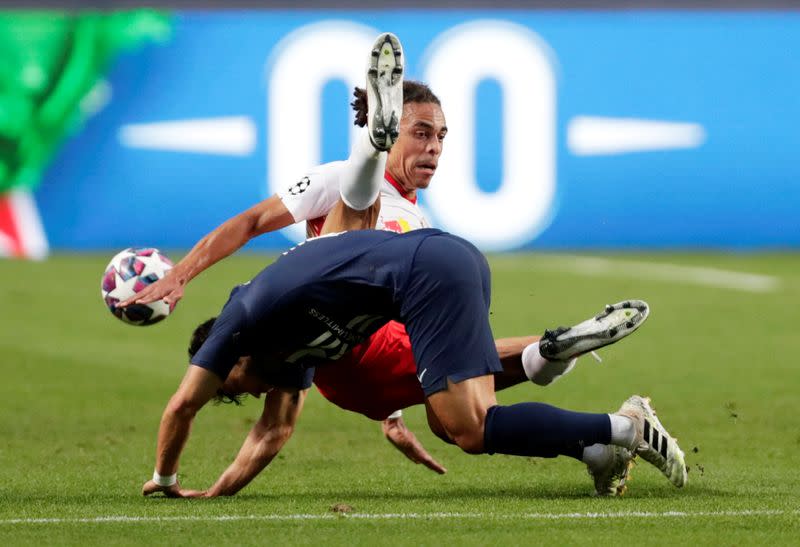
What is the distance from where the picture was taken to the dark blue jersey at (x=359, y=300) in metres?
6.11

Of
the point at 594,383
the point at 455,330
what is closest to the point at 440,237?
the point at 455,330

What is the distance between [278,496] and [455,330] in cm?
118

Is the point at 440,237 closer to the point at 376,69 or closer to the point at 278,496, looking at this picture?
the point at 376,69

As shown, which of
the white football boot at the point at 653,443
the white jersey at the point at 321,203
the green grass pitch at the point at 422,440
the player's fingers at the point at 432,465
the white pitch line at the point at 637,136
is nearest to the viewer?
the green grass pitch at the point at 422,440

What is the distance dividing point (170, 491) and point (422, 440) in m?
2.32

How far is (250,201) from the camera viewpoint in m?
18.1

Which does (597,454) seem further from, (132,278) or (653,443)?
(132,278)

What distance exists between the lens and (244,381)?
6.68m

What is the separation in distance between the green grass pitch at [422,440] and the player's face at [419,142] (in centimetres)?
144

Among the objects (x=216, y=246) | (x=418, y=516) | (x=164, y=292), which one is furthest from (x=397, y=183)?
(x=418, y=516)

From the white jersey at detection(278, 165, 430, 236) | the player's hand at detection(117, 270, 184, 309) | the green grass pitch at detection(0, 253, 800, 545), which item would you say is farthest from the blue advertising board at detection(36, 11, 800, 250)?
the player's hand at detection(117, 270, 184, 309)

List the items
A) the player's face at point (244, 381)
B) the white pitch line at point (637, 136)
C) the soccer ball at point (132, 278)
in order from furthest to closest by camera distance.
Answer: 1. the white pitch line at point (637, 136)
2. the soccer ball at point (132, 278)
3. the player's face at point (244, 381)

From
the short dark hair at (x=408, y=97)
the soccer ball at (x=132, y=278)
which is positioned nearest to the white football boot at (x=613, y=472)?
the soccer ball at (x=132, y=278)

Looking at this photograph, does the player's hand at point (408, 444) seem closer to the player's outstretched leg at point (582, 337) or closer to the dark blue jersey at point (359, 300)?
the player's outstretched leg at point (582, 337)
